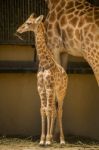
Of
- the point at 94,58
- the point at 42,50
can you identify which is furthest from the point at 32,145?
the point at 94,58

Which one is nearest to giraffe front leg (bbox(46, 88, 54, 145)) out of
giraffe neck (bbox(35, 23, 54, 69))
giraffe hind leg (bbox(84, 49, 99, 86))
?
giraffe neck (bbox(35, 23, 54, 69))

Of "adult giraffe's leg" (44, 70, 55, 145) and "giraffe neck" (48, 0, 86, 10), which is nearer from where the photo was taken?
"adult giraffe's leg" (44, 70, 55, 145)

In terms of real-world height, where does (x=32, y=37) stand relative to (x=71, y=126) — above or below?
above

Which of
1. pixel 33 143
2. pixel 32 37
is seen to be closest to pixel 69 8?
pixel 32 37

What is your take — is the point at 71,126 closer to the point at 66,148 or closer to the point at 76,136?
the point at 76,136

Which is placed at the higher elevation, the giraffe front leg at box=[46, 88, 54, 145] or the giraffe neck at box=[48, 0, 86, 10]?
the giraffe neck at box=[48, 0, 86, 10]

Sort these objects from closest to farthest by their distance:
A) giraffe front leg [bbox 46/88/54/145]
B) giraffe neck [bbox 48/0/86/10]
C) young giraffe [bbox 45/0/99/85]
A: giraffe front leg [bbox 46/88/54/145]
young giraffe [bbox 45/0/99/85]
giraffe neck [bbox 48/0/86/10]

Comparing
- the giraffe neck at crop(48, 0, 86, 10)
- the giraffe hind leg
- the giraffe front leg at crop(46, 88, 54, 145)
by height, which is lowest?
the giraffe front leg at crop(46, 88, 54, 145)

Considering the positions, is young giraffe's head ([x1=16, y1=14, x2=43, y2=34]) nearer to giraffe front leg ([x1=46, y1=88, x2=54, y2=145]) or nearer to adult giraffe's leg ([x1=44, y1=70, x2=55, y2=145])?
adult giraffe's leg ([x1=44, y1=70, x2=55, y2=145])

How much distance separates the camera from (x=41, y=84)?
642 centimetres

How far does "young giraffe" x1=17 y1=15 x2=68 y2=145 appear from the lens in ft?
20.9

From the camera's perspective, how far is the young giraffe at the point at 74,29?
21.3ft

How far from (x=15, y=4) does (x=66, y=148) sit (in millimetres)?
2172

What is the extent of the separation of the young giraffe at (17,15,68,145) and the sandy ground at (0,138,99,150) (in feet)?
0.40
